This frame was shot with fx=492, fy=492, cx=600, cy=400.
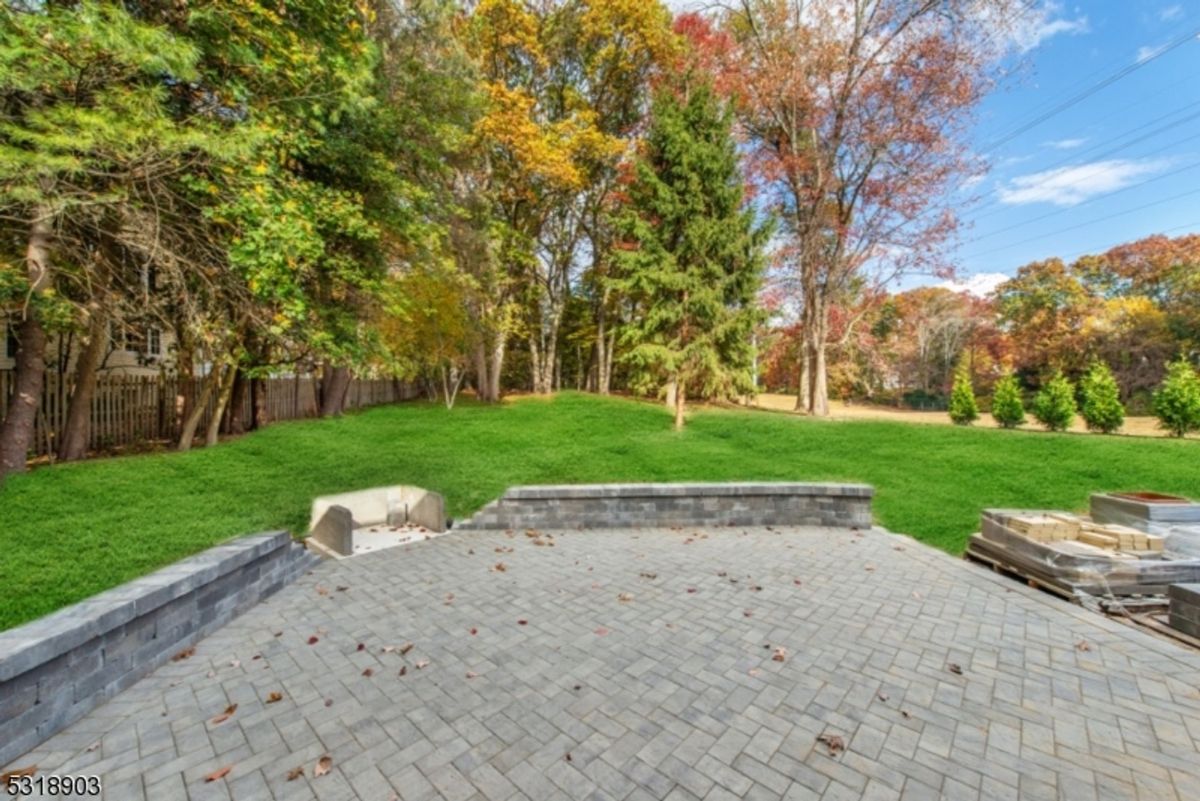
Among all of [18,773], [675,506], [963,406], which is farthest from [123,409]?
[963,406]

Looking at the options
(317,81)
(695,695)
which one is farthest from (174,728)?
(317,81)

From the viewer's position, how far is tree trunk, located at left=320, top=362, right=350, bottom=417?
45.4 feet

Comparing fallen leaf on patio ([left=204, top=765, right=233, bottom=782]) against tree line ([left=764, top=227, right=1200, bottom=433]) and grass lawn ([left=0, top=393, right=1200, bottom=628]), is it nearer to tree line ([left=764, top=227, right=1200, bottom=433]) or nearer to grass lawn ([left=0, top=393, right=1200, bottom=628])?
grass lawn ([left=0, top=393, right=1200, bottom=628])

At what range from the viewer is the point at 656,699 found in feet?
8.82

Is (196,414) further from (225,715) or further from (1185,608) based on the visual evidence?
(1185,608)

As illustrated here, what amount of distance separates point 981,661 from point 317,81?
30.1ft

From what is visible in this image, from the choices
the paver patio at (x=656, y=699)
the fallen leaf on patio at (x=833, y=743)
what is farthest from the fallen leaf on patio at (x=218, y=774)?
the fallen leaf on patio at (x=833, y=743)

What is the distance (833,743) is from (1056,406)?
14.7 meters

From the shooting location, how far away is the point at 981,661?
10.2ft

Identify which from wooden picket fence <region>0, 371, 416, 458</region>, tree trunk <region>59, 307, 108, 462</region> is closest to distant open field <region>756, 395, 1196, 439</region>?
wooden picket fence <region>0, 371, 416, 458</region>

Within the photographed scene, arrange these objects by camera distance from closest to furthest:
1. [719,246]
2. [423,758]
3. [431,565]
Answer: [423,758] < [431,565] < [719,246]

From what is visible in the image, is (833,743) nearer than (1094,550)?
Yes

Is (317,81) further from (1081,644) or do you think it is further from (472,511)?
(1081,644)

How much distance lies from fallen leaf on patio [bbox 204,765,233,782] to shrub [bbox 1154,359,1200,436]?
16.9 meters
